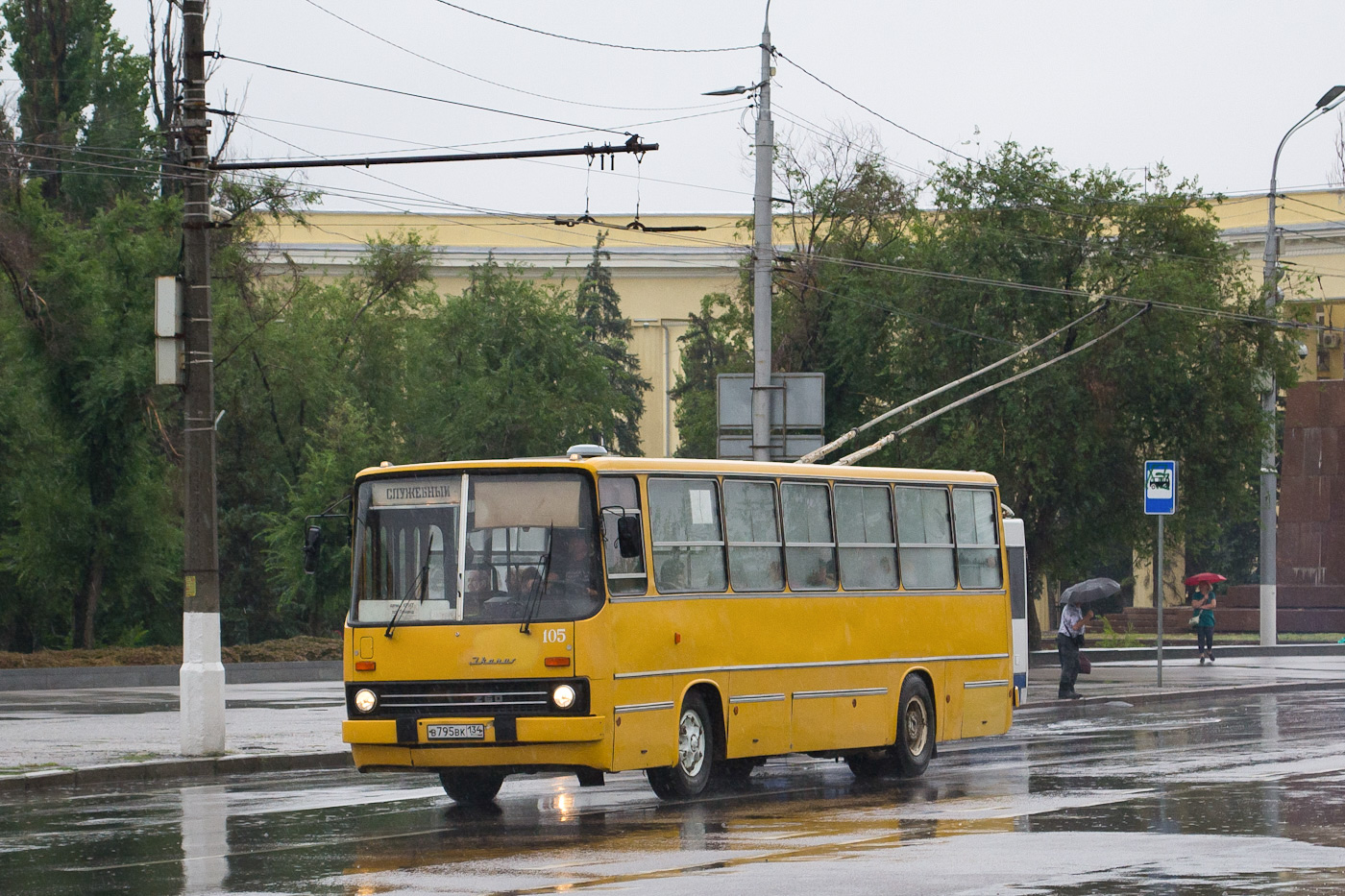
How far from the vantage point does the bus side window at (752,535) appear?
15594mm

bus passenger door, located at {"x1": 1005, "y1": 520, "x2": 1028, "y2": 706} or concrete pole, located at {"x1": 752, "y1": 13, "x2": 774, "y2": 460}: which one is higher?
concrete pole, located at {"x1": 752, "y1": 13, "x2": 774, "y2": 460}

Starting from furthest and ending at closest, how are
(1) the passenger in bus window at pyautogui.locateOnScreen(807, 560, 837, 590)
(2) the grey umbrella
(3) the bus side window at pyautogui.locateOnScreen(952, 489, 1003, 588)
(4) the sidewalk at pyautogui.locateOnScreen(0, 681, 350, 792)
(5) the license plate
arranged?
(2) the grey umbrella < (3) the bus side window at pyautogui.locateOnScreen(952, 489, 1003, 588) < (4) the sidewalk at pyautogui.locateOnScreen(0, 681, 350, 792) < (1) the passenger in bus window at pyautogui.locateOnScreen(807, 560, 837, 590) < (5) the license plate

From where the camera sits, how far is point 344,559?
1777 inches

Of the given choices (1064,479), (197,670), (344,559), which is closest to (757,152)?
(197,670)

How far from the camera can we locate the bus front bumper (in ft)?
44.7

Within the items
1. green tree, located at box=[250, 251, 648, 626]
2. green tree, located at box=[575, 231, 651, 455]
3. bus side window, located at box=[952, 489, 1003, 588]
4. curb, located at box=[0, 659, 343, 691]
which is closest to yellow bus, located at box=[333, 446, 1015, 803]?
bus side window, located at box=[952, 489, 1003, 588]

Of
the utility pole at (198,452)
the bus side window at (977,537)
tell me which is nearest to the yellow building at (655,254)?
the utility pole at (198,452)

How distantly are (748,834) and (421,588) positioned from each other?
127 inches

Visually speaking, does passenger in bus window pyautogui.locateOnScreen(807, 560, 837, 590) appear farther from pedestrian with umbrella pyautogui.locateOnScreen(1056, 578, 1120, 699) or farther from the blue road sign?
the blue road sign

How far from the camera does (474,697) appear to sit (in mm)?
13859

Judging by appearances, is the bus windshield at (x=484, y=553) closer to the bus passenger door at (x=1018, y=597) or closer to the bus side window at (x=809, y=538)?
the bus side window at (x=809, y=538)

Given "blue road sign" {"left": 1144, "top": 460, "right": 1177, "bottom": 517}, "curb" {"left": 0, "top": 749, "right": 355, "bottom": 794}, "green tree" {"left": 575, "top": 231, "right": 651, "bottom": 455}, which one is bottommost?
"curb" {"left": 0, "top": 749, "right": 355, "bottom": 794}

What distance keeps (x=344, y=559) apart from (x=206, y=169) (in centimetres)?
2635

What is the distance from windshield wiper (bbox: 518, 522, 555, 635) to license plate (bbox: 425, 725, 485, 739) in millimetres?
786
